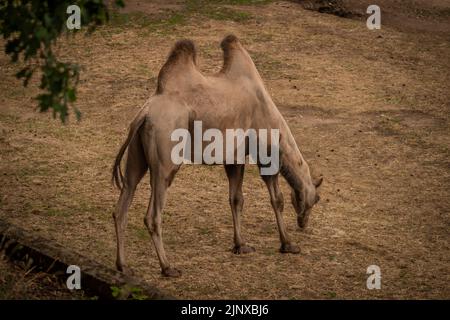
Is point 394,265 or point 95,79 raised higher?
point 95,79

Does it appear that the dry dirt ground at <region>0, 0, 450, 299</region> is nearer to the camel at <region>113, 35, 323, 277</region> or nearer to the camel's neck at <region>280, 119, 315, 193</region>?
the camel at <region>113, 35, 323, 277</region>

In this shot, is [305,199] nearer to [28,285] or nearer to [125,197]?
[125,197]

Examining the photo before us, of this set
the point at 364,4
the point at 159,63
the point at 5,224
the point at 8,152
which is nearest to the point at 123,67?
the point at 159,63

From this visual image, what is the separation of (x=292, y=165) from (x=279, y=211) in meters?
0.46

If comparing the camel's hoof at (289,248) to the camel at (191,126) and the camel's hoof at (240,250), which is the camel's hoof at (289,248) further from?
the camel's hoof at (240,250)

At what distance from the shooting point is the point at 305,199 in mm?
8602

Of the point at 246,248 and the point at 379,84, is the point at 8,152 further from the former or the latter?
the point at 379,84

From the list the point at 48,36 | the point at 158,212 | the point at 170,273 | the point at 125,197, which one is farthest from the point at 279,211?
the point at 48,36

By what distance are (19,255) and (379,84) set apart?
7711 mm

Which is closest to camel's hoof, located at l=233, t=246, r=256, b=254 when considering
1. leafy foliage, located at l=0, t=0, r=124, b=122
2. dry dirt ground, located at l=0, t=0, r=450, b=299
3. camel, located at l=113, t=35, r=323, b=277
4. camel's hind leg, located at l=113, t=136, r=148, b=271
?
camel, located at l=113, t=35, r=323, b=277

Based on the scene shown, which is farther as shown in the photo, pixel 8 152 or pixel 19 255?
pixel 8 152

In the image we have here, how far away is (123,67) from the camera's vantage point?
13.9 metres

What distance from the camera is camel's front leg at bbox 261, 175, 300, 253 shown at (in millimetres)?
8414

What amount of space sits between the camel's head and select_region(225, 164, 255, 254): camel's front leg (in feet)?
1.90
